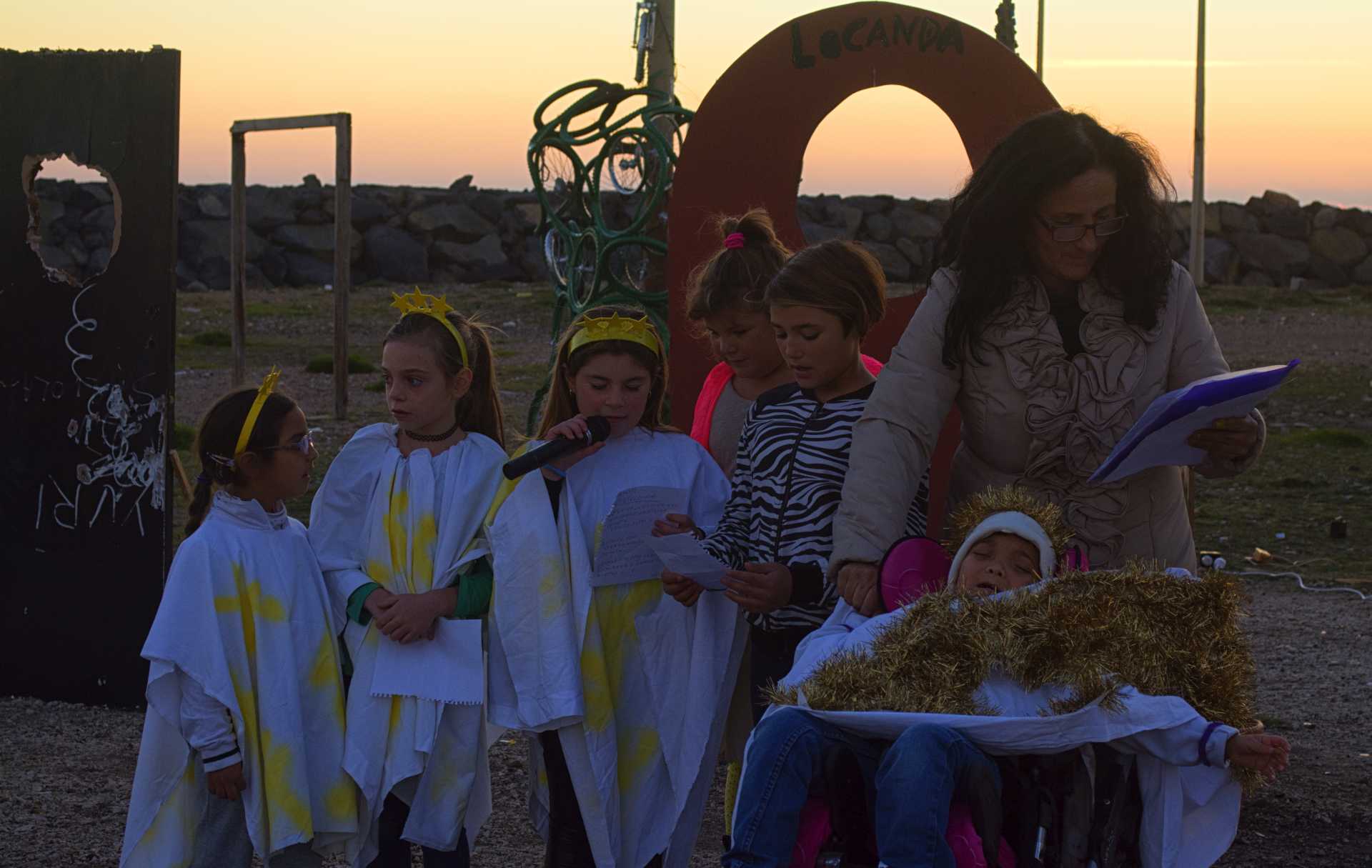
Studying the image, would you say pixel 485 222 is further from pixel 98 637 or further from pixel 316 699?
pixel 316 699

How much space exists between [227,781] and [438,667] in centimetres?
51

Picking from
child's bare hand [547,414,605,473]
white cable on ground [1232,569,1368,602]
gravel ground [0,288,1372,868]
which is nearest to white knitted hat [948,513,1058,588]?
child's bare hand [547,414,605,473]

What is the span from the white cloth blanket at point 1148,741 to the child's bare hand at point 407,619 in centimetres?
94

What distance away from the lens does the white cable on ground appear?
25.6 feet

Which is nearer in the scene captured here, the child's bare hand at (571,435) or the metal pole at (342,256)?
the child's bare hand at (571,435)

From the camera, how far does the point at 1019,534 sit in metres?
3.15

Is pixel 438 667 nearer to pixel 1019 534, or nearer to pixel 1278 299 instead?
pixel 1019 534

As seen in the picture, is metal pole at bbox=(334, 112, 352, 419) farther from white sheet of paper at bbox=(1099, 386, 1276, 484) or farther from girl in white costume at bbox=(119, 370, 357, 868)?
white sheet of paper at bbox=(1099, 386, 1276, 484)

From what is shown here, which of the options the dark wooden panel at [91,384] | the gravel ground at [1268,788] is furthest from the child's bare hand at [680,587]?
the dark wooden panel at [91,384]

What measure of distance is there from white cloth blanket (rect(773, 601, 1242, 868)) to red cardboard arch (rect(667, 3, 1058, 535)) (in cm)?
→ 257

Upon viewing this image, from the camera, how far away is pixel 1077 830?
294cm

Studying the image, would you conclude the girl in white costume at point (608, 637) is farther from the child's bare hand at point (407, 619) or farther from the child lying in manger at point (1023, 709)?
the child lying in manger at point (1023, 709)

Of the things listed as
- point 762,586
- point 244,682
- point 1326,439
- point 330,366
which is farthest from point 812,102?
point 330,366

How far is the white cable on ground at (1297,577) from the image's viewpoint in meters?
7.80
